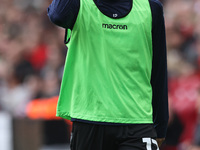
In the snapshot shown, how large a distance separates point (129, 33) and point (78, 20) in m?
0.37

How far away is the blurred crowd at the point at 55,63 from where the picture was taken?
685 cm

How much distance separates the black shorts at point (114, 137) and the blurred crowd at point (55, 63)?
2763 mm

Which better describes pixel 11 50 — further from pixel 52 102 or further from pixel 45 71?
pixel 52 102

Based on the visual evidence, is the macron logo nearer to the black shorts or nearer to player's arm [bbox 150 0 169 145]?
player's arm [bbox 150 0 169 145]

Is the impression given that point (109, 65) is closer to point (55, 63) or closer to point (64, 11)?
point (64, 11)

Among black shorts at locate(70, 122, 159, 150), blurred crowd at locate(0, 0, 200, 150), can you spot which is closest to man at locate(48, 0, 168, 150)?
black shorts at locate(70, 122, 159, 150)

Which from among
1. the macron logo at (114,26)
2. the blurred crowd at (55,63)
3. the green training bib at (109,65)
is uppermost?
the macron logo at (114,26)

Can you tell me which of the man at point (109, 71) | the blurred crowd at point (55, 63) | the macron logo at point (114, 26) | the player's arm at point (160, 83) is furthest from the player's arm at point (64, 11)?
the blurred crowd at point (55, 63)

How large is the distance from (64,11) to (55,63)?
5.56 metres

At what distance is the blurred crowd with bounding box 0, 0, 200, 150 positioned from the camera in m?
6.85

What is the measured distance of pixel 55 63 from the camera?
892cm

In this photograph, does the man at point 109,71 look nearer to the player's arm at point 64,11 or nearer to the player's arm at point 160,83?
the player's arm at point 64,11

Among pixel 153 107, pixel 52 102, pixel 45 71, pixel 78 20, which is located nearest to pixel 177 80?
pixel 52 102

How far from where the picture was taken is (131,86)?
354 cm
